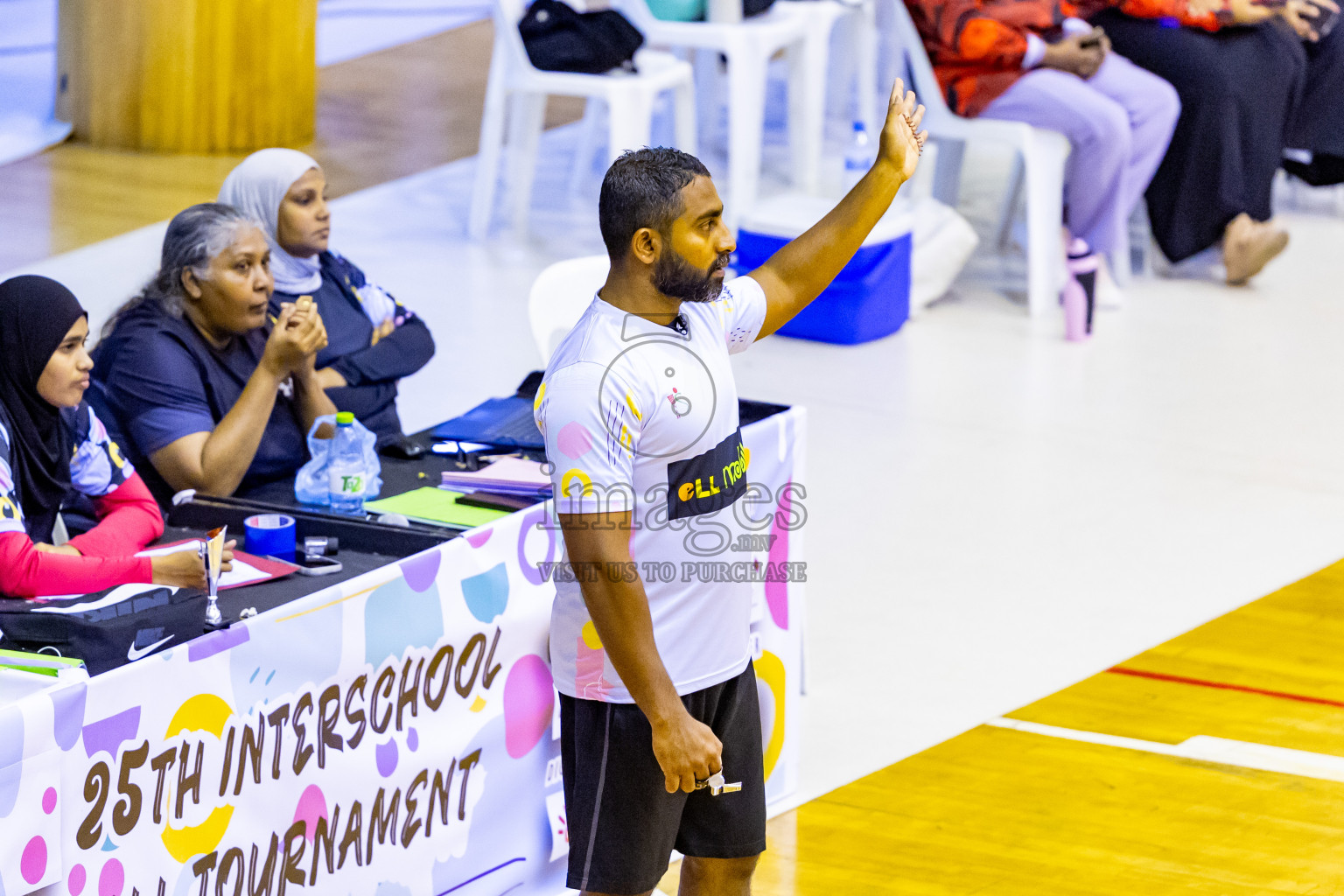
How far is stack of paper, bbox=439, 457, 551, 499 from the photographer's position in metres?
3.01

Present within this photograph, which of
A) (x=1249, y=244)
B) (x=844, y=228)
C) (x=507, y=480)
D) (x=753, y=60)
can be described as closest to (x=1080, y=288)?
(x=1249, y=244)

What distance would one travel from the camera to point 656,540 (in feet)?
6.90

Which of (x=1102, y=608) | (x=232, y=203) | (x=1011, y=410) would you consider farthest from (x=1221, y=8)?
(x=232, y=203)

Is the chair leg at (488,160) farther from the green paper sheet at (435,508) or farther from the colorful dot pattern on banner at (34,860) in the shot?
the colorful dot pattern on banner at (34,860)

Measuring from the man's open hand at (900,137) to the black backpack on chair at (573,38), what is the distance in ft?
14.6

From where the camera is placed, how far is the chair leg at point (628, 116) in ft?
22.0

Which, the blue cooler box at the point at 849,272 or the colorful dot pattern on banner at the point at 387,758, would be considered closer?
the colorful dot pattern on banner at the point at 387,758

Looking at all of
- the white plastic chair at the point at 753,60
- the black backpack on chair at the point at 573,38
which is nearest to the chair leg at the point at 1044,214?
the white plastic chair at the point at 753,60

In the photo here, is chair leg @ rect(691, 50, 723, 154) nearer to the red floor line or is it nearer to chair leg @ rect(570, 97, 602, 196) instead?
chair leg @ rect(570, 97, 602, 196)

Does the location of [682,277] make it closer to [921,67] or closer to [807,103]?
[921,67]

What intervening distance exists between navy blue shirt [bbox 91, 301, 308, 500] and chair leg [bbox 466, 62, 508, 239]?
383cm

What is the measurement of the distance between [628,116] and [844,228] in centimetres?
450

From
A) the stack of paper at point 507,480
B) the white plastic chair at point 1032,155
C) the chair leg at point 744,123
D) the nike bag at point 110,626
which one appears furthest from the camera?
the chair leg at point 744,123

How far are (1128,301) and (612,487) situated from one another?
201 inches
